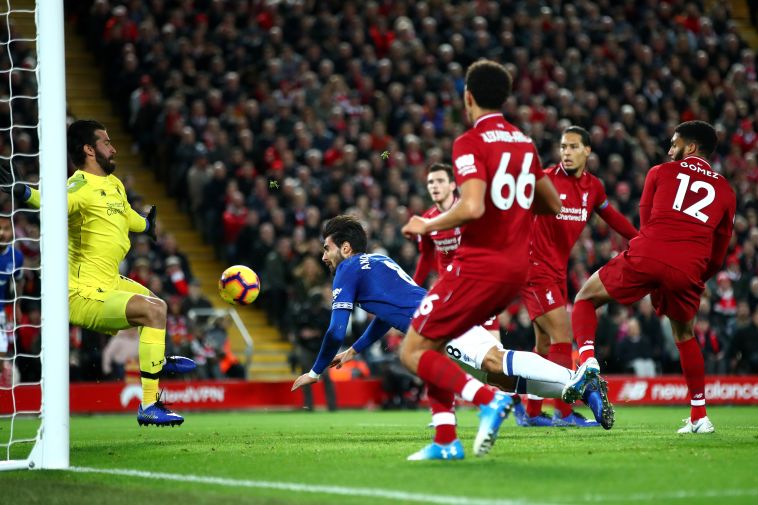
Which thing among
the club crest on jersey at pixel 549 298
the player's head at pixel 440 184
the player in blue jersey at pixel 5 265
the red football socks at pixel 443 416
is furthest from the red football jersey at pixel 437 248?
the player in blue jersey at pixel 5 265

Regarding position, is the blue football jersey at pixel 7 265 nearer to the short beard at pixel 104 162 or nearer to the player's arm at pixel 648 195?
Result: the short beard at pixel 104 162

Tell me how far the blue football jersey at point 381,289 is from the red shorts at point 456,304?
2380 mm

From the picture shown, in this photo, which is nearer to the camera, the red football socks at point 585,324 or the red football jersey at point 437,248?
the red football socks at point 585,324

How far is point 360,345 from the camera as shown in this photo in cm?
912

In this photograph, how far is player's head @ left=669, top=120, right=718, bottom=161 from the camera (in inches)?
368

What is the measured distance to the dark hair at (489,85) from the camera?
22.0ft

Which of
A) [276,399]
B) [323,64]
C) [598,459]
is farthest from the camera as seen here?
[323,64]

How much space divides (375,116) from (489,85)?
14.9 meters

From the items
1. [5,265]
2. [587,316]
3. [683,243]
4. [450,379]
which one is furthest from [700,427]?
[5,265]

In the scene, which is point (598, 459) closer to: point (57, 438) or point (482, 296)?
point (482, 296)

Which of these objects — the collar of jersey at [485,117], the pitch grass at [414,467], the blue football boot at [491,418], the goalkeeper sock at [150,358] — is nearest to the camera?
the pitch grass at [414,467]

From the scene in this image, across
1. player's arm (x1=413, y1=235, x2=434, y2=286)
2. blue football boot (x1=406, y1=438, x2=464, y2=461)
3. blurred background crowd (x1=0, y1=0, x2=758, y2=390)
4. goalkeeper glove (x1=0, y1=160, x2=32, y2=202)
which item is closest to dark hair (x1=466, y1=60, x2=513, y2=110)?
blue football boot (x1=406, y1=438, x2=464, y2=461)

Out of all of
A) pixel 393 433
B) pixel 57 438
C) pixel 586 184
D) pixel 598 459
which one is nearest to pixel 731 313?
pixel 586 184

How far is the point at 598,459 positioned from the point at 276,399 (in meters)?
10.8
